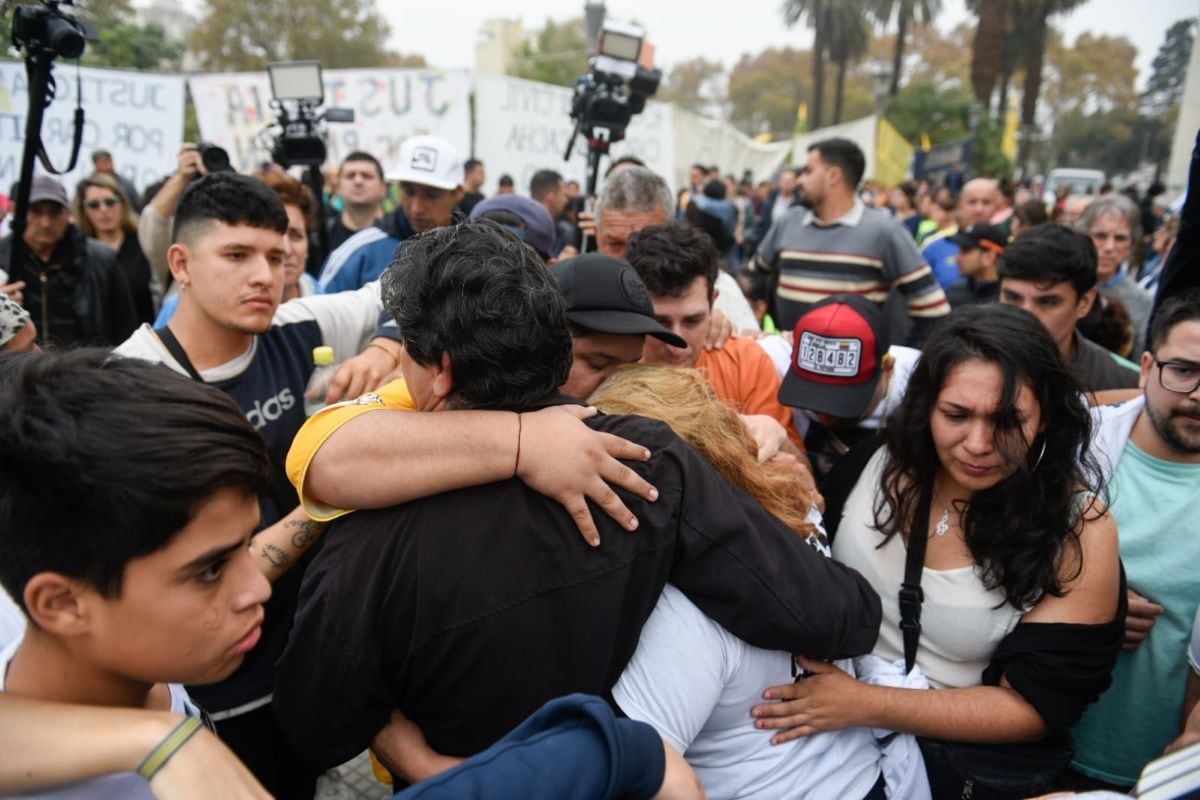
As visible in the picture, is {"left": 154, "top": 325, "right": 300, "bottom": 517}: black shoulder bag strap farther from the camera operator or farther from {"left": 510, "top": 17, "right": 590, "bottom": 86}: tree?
{"left": 510, "top": 17, "right": 590, "bottom": 86}: tree

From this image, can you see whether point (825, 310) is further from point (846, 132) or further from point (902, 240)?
point (846, 132)

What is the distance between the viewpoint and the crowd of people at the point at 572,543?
1026 millimetres

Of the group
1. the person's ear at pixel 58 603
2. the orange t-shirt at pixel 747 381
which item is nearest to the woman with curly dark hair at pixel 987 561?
the orange t-shirt at pixel 747 381

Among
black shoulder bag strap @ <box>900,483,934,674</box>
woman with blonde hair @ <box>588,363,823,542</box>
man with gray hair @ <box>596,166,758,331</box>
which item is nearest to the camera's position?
woman with blonde hair @ <box>588,363,823,542</box>

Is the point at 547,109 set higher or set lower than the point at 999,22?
lower

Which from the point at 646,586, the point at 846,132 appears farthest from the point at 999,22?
the point at 646,586

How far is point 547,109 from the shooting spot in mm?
10727

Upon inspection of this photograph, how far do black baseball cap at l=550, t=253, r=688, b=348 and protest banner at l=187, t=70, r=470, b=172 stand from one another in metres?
8.29

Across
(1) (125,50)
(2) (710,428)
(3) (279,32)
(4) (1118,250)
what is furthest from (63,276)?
(3) (279,32)

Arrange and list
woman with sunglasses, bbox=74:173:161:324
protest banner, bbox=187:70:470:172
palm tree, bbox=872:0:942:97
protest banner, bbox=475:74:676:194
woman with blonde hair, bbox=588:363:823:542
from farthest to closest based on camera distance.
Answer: palm tree, bbox=872:0:942:97, protest banner, bbox=475:74:676:194, protest banner, bbox=187:70:470:172, woman with sunglasses, bbox=74:173:161:324, woman with blonde hair, bbox=588:363:823:542

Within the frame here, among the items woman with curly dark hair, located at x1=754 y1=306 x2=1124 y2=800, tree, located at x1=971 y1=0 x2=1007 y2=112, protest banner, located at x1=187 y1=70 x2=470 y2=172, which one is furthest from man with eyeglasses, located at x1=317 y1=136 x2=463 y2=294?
tree, located at x1=971 y1=0 x2=1007 y2=112

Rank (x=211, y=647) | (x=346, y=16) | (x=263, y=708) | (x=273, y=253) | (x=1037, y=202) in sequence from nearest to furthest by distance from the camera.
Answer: (x=211, y=647)
(x=263, y=708)
(x=273, y=253)
(x=1037, y=202)
(x=346, y=16)

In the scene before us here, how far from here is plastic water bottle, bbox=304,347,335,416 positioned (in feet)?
7.59

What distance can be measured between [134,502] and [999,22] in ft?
97.8
